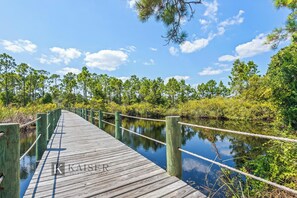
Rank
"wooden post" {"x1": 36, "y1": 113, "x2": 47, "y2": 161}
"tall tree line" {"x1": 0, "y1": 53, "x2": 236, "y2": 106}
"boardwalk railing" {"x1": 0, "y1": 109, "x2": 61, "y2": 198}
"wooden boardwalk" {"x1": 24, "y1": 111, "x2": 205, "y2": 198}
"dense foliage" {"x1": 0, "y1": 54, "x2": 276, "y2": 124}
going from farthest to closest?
"tall tree line" {"x1": 0, "y1": 53, "x2": 236, "y2": 106}, "dense foliage" {"x1": 0, "y1": 54, "x2": 276, "y2": 124}, "wooden post" {"x1": 36, "y1": 113, "x2": 47, "y2": 161}, "wooden boardwalk" {"x1": 24, "y1": 111, "x2": 205, "y2": 198}, "boardwalk railing" {"x1": 0, "y1": 109, "x2": 61, "y2": 198}

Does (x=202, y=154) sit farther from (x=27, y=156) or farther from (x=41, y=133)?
(x=27, y=156)

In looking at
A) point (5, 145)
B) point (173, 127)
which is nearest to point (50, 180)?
point (5, 145)

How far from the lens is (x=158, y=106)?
31828 mm

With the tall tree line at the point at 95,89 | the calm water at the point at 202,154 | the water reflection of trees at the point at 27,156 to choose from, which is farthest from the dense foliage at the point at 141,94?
the water reflection of trees at the point at 27,156

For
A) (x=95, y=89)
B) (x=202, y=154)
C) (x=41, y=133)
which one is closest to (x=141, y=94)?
(x=95, y=89)

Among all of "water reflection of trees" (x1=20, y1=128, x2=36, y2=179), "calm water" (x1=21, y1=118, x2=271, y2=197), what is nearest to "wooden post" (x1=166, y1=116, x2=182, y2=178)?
"calm water" (x1=21, y1=118, x2=271, y2=197)

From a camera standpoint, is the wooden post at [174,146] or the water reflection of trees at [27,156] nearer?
the wooden post at [174,146]

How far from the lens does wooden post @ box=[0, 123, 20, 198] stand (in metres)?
1.31

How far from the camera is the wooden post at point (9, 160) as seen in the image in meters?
1.31

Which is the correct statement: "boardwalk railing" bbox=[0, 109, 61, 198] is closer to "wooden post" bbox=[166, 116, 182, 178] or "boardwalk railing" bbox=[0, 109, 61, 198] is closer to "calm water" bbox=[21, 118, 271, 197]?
"wooden post" bbox=[166, 116, 182, 178]

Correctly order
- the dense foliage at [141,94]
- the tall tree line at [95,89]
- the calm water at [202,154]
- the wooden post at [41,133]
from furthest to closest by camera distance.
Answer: the tall tree line at [95,89] < the dense foliage at [141,94] < the calm water at [202,154] < the wooden post at [41,133]

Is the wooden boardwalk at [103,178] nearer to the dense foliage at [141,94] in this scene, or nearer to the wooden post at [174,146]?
the wooden post at [174,146]

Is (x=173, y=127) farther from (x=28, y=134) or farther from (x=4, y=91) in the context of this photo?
(x=4, y=91)

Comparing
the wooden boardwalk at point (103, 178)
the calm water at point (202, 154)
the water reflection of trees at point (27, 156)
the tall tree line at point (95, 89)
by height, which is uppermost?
the tall tree line at point (95, 89)
